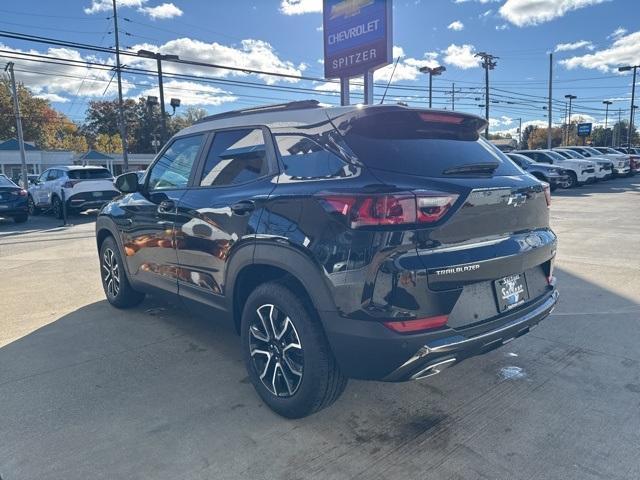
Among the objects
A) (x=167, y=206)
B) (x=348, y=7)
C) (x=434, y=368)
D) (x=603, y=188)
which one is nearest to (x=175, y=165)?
(x=167, y=206)

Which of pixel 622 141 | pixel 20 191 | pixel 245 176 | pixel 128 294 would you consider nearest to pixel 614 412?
pixel 245 176

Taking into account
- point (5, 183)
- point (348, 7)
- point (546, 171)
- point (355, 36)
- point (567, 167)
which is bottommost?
point (546, 171)

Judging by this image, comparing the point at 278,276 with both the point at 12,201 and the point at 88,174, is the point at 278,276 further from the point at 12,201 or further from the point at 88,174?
the point at 88,174

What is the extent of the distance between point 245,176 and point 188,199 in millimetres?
698

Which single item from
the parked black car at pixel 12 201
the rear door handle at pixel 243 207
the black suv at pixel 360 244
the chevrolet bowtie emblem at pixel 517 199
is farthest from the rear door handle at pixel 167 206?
the parked black car at pixel 12 201

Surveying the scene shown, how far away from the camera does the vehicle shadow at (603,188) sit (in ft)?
61.2

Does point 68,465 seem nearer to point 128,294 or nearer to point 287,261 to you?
point 287,261

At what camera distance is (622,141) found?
95.8m

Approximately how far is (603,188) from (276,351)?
73.1 ft

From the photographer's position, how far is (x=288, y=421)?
287 centimetres

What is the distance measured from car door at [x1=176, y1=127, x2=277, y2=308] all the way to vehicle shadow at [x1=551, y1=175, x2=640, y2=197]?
17.5 meters

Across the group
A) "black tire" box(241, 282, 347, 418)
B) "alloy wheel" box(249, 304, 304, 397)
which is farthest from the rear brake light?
"alloy wheel" box(249, 304, 304, 397)

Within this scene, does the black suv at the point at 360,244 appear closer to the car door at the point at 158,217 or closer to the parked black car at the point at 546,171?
the car door at the point at 158,217

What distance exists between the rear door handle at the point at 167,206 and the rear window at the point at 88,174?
1275cm
